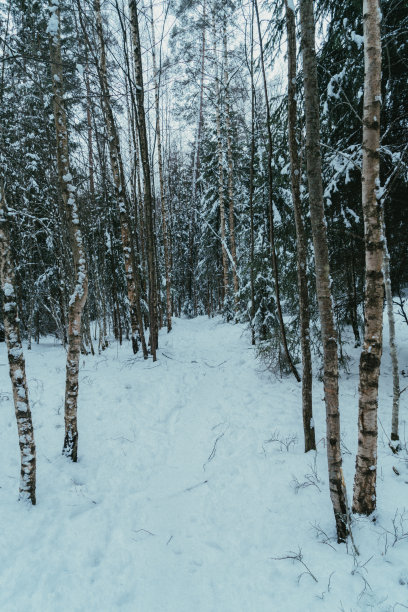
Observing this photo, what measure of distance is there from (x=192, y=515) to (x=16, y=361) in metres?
2.84

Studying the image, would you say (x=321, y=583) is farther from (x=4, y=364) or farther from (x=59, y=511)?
(x=4, y=364)

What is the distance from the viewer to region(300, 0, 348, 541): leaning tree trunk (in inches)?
114

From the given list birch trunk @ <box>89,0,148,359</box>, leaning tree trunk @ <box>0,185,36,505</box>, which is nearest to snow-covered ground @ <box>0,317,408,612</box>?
leaning tree trunk @ <box>0,185,36,505</box>

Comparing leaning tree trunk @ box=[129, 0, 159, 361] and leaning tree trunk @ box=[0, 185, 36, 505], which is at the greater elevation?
leaning tree trunk @ box=[129, 0, 159, 361]

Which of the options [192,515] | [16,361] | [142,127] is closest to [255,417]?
[192,515]

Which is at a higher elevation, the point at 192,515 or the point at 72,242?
the point at 72,242

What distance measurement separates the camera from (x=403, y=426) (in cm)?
464

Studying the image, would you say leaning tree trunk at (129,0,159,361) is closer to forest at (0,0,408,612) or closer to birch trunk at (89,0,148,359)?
forest at (0,0,408,612)

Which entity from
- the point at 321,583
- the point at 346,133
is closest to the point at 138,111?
the point at 346,133

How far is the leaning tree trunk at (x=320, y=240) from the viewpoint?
2.91 m

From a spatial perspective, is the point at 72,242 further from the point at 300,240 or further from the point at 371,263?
the point at 371,263

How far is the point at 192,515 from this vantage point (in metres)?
3.67

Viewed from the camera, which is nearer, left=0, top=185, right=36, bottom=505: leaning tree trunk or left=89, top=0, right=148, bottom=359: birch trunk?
left=0, top=185, right=36, bottom=505: leaning tree trunk

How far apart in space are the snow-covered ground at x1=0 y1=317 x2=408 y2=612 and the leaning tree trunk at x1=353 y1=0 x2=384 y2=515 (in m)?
0.63
